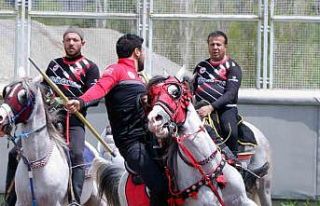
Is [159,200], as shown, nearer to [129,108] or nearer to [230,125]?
[129,108]

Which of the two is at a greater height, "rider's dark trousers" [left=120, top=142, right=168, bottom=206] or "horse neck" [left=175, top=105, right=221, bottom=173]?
"horse neck" [left=175, top=105, right=221, bottom=173]

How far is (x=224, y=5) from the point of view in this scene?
561 inches

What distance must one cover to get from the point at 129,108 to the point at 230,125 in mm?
2909

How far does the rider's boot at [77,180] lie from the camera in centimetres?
996

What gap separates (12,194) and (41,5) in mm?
4869

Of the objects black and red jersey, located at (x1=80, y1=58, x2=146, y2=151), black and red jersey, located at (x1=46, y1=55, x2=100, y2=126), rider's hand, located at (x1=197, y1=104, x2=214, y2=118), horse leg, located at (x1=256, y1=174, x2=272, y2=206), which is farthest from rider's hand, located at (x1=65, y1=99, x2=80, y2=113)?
horse leg, located at (x1=256, y1=174, x2=272, y2=206)

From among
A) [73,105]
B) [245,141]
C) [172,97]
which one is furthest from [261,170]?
[172,97]

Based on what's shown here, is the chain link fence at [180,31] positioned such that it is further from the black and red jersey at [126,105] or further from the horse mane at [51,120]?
the black and red jersey at [126,105]

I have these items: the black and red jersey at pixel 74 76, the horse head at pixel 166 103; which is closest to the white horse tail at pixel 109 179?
the black and red jersey at pixel 74 76

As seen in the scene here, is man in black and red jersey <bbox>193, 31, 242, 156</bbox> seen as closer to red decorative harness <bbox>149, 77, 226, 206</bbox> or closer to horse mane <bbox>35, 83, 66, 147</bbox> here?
horse mane <bbox>35, 83, 66, 147</bbox>

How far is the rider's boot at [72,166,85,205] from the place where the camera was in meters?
9.96

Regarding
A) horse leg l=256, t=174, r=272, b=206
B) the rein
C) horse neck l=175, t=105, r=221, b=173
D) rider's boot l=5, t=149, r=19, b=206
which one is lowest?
horse leg l=256, t=174, r=272, b=206

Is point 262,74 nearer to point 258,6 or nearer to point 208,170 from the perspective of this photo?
point 258,6

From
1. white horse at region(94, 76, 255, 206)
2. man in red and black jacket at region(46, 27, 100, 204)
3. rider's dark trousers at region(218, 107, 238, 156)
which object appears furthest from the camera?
rider's dark trousers at region(218, 107, 238, 156)
